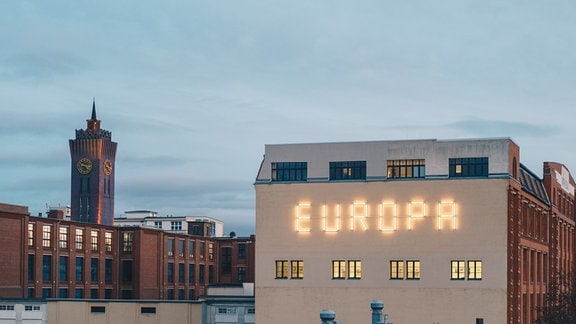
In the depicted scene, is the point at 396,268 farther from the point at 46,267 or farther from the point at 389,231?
the point at 46,267

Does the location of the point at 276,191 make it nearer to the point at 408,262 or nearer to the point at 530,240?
the point at 408,262

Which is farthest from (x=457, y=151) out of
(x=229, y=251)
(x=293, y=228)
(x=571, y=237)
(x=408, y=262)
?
(x=229, y=251)

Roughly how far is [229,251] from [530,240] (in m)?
81.5

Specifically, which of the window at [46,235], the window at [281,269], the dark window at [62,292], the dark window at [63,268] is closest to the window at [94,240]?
the dark window at [63,268]

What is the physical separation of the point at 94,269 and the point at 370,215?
59.1 m

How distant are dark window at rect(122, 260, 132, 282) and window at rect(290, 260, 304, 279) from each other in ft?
184

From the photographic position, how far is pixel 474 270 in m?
80.9

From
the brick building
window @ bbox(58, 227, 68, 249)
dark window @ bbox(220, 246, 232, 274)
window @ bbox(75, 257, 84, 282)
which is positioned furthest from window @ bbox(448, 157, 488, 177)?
dark window @ bbox(220, 246, 232, 274)

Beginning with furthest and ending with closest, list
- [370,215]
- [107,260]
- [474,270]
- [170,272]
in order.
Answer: [170,272] < [107,260] < [370,215] < [474,270]

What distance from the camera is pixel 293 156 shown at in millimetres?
86375

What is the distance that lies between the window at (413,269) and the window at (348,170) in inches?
346

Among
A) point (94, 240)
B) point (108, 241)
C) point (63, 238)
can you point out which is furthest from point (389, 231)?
point (108, 241)

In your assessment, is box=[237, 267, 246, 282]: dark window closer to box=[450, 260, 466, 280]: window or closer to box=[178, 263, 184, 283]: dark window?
box=[178, 263, 184, 283]: dark window

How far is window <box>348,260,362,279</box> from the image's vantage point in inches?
3312
